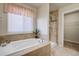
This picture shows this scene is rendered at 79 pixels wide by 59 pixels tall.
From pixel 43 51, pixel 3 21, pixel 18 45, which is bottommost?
pixel 43 51

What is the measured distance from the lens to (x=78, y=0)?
1.38 meters

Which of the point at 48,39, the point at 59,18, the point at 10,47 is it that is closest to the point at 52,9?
the point at 59,18

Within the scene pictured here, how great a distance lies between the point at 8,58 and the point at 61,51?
891 mm

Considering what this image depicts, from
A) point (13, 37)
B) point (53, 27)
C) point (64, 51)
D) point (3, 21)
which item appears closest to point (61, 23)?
point (53, 27)

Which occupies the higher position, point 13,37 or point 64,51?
point 13,37

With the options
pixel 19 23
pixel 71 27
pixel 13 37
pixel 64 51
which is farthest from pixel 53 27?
pixel 13 37

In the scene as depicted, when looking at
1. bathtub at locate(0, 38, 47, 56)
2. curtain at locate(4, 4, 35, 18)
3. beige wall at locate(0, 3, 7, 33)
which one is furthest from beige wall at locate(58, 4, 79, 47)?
beige wall at locate(0, 3, 7, 33)

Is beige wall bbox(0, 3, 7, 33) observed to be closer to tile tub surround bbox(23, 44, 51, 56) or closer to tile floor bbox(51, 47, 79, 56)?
tile tub surround bbox(23, 44, 51, 56)

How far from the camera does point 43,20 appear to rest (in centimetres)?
144

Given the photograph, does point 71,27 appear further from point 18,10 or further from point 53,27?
point 18,10

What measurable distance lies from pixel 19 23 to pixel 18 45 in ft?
1.25

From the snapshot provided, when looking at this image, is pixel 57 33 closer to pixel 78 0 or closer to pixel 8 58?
pixel 78 0

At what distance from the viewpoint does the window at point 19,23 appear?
1.39 meters

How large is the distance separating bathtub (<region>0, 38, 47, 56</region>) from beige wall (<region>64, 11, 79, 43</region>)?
0.46 metres
